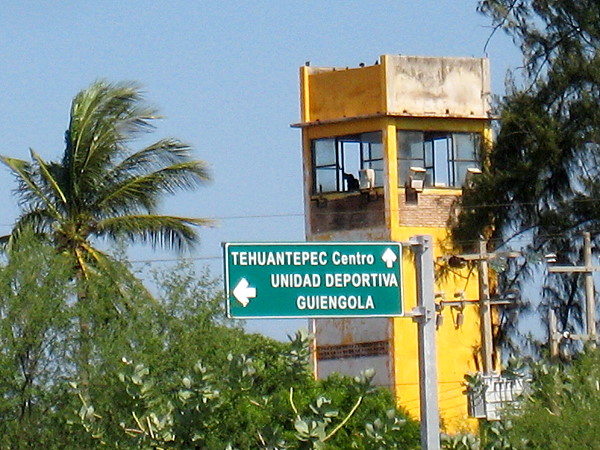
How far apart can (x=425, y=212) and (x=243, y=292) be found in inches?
980

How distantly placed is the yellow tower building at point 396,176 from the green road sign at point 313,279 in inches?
928

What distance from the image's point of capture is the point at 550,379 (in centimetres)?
1767

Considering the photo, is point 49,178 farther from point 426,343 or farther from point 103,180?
point 426,343

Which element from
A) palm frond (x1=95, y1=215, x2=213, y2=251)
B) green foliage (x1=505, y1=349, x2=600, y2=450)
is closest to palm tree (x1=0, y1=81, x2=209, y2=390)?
palm frond (x1=95, y1=215, x2=213, y2=251)

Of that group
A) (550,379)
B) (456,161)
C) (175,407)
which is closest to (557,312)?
(456,161)

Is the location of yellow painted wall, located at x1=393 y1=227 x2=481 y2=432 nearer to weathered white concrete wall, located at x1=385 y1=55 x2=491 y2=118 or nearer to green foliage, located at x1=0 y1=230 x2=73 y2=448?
weathered white concrete wall, located at x1=385 y1=55 x2=491 y2=118

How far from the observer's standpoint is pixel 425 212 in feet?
122

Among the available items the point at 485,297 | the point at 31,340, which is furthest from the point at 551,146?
the point at 31,340

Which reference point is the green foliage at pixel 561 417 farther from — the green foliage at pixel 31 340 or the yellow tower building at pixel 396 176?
the yellow tower building at pixel 396 176

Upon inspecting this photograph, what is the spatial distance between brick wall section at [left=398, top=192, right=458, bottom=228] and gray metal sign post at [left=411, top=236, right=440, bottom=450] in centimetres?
2407

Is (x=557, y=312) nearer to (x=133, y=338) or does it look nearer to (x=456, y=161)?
(x=456, y=161)

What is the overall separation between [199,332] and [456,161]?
11995mm

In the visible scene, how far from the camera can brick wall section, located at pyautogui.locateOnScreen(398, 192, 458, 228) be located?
37.2 metres

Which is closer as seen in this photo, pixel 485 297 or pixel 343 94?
pixel 485 297
